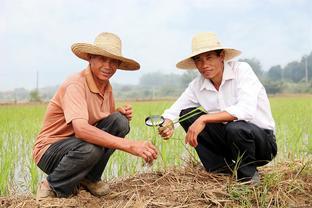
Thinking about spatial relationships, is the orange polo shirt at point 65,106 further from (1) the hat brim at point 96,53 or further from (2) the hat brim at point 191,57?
(2) the hat brim at point 191,57

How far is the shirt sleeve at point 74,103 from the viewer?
2.48 metres

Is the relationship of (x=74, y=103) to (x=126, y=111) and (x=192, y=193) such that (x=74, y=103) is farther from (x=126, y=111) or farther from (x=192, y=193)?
(x=192, y=193)

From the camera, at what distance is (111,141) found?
7.96ft

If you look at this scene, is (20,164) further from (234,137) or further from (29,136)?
(234,137)

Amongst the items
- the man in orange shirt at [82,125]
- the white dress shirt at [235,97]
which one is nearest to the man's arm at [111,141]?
the man in orange shirt at [82,125]

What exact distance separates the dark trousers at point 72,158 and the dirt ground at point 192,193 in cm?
11

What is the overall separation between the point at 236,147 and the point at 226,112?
0.29 metres

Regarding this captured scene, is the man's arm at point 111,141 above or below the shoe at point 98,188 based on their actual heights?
above

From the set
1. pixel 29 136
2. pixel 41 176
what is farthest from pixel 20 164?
pixel 29 136

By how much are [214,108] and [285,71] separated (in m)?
48.6

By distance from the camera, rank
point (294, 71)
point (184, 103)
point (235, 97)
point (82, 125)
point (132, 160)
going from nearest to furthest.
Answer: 1. point (82, 125)
2. point (235, 97)
3. point (184, 103)
4. point (132, 160)
5. point (294, 71)

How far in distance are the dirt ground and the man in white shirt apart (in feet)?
0.53

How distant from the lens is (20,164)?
13.5 ft

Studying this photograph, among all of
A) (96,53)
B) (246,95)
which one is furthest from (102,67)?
(246,95)
